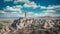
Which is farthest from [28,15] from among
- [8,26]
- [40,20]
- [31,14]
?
[8,26]

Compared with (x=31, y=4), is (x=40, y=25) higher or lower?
lower

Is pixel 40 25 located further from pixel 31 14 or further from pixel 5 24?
pixel 5 24

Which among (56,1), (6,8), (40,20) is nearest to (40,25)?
(40,20)

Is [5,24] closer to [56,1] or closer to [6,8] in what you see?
[6,8]

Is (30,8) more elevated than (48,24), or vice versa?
(30,8)

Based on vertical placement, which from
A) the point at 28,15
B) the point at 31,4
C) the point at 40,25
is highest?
the point at 31,4
